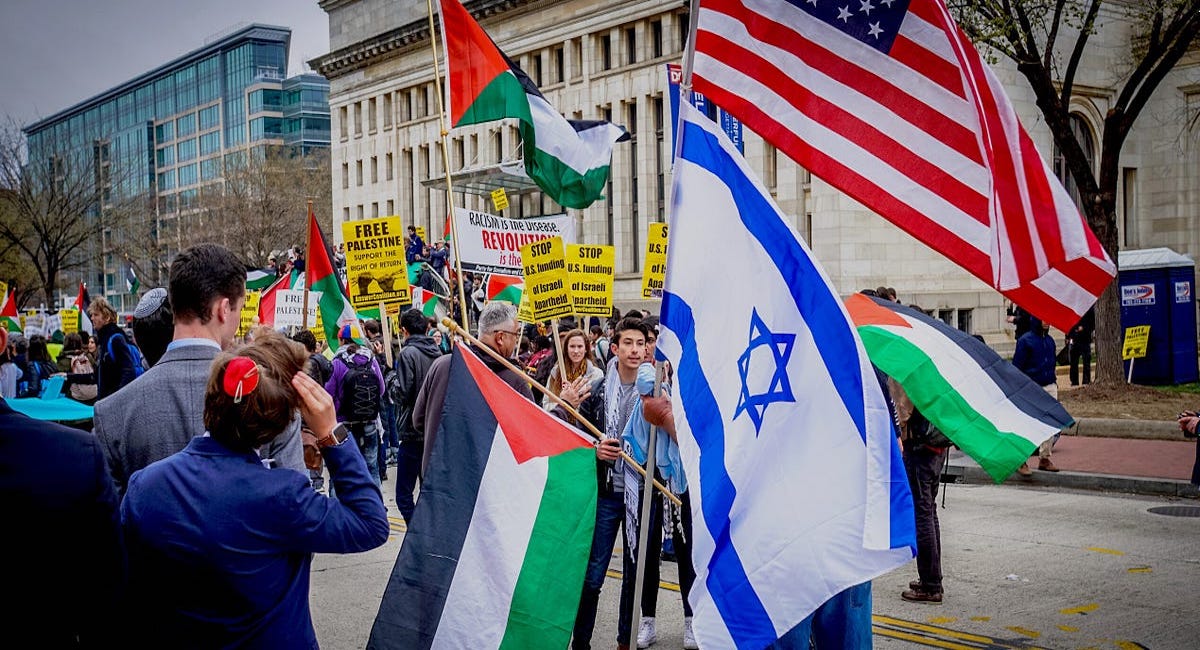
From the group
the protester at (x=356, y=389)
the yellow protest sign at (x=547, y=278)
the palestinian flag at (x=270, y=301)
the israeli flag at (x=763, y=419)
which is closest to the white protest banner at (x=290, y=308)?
the palestinian flag at (x=270, y=301)

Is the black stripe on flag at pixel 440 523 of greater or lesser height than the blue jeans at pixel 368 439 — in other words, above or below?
above

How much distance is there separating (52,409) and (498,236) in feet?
34.7

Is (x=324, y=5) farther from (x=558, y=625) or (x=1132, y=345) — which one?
(x=558, y=625)

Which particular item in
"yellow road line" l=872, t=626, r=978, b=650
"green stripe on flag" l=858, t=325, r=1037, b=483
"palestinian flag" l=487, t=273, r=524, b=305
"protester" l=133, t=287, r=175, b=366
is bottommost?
"yellow road line" l=872, t=626, r=978, b=650

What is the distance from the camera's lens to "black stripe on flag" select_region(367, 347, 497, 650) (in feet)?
13.6

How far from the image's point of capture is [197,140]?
10969 cm

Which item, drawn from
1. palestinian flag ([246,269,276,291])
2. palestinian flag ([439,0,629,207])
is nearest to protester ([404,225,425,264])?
palestinian flag ([246,269,276,291])

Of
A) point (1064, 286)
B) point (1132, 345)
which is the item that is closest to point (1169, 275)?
point (1132, 345)

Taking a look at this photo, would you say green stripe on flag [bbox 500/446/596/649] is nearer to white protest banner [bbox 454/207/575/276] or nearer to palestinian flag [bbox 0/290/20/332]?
white protest banner [bbox 454/207/575/276]

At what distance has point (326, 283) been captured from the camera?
→ 12797 millimetres

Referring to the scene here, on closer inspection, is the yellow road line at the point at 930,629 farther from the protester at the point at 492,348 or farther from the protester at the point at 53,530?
the protester at the point at 53,530

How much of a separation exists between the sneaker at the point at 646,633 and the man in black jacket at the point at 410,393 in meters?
2.70

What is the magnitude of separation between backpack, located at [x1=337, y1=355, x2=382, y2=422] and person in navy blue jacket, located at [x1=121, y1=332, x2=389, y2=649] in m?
8.21

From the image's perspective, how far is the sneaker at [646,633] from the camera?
263 inches
